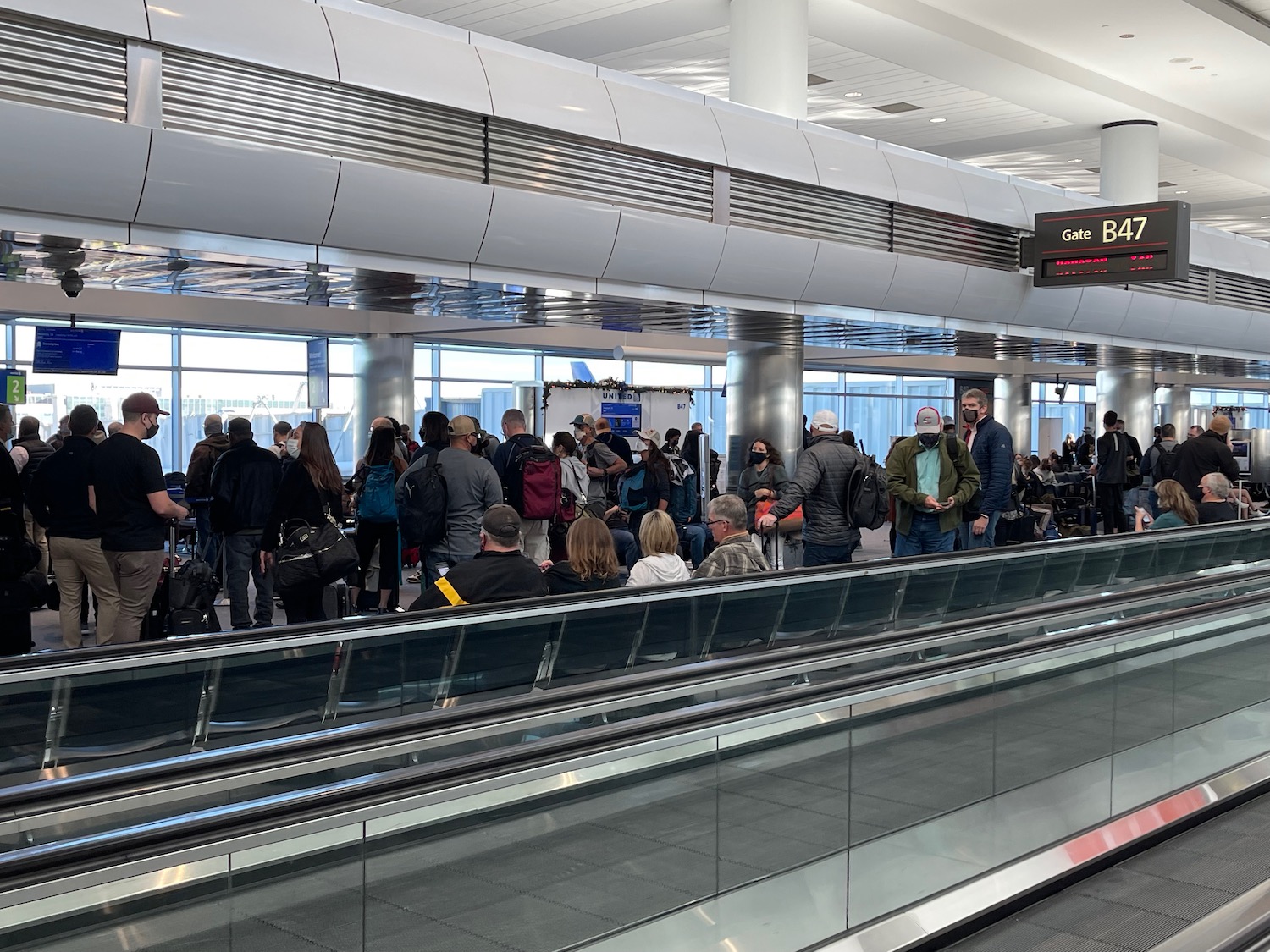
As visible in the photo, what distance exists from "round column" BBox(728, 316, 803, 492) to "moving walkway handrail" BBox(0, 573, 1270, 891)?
8.99m

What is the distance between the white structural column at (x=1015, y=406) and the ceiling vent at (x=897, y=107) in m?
20.8

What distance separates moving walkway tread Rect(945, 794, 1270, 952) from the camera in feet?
15.9

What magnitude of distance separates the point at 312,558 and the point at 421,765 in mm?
4894

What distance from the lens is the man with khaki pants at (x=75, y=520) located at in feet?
27.4

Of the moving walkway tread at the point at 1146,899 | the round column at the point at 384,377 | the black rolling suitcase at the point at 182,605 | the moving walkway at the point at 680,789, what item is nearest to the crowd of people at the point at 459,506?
the black rolling suitcase at the point at 182,605

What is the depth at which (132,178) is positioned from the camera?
21.7ft

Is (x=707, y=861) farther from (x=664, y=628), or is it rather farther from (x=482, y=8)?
(x=482, y=8)

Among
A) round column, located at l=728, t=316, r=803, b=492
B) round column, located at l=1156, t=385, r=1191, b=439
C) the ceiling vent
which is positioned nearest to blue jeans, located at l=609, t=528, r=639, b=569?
round column, located at l=728, t=316, r=803, b=492

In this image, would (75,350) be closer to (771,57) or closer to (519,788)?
(771,57)

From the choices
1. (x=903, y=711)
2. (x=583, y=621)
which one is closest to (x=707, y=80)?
(x=583, y=621)

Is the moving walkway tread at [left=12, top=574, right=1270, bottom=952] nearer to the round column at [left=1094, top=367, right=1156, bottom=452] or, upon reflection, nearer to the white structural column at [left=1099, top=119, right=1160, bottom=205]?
the white structural column at [left=1099, top=119, right=1160, bottom=205]

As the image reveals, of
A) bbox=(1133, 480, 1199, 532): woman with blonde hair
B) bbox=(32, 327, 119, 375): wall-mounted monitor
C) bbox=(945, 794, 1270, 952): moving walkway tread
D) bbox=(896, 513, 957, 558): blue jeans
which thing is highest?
bbox=(32, 327, 119, 375): wall-mounted monitor

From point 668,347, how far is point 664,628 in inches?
825

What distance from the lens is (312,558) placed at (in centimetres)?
771
